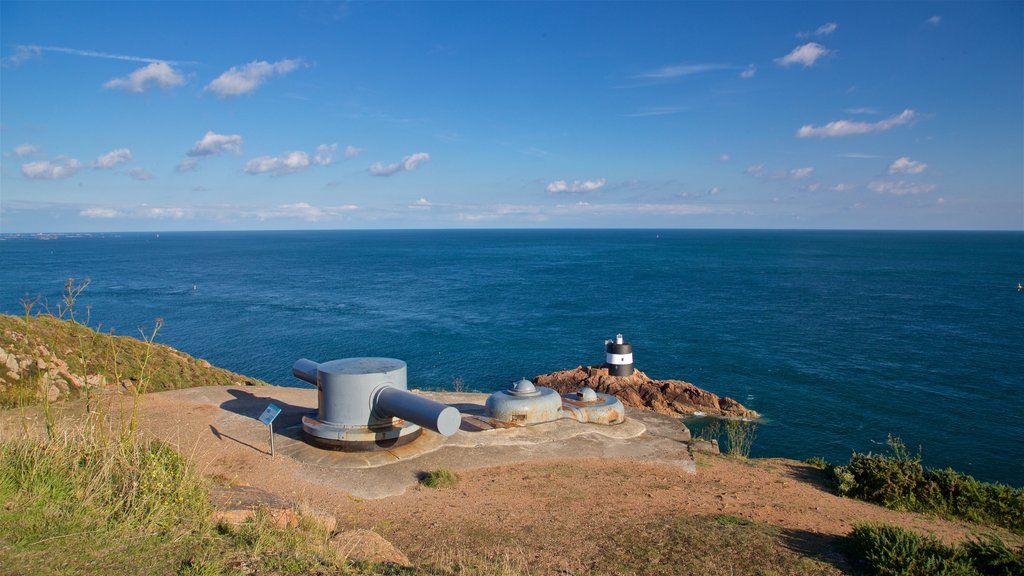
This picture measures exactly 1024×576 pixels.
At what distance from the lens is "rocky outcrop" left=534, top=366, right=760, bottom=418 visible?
24.1 meters

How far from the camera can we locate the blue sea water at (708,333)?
23.7 metres

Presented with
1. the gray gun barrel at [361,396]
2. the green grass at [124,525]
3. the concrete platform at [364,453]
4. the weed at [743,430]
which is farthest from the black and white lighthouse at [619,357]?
the green grass at [124,525]

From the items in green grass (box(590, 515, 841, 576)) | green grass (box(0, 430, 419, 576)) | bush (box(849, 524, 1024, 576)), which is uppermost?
green grass (box(0, 430, 419, 576))

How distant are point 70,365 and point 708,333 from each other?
114 feet

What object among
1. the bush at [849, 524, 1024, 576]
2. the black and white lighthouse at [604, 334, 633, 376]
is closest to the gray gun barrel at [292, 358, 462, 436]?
the bush at [849, 524, 1024, 576]

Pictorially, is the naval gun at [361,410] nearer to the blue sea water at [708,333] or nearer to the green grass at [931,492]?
the green grass at [931,492]

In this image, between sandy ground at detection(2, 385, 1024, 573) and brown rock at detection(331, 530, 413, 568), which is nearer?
brown rock at detection(331, 530, 413, 568)

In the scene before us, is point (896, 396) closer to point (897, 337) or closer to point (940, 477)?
point (897, 337)

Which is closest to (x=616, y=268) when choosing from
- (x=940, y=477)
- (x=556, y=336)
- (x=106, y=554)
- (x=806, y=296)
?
(x=806, y=296)

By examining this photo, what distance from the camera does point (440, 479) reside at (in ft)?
34.9

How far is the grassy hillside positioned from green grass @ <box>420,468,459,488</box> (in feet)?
21.9

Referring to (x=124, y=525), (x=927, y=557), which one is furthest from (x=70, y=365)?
(x=927, y=557)

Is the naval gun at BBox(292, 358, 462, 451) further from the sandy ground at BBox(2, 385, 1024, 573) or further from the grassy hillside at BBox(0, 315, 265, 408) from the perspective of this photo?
the grassy hillside at BBox(0, 315, 265, 408)

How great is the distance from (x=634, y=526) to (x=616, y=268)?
80.9 meters
